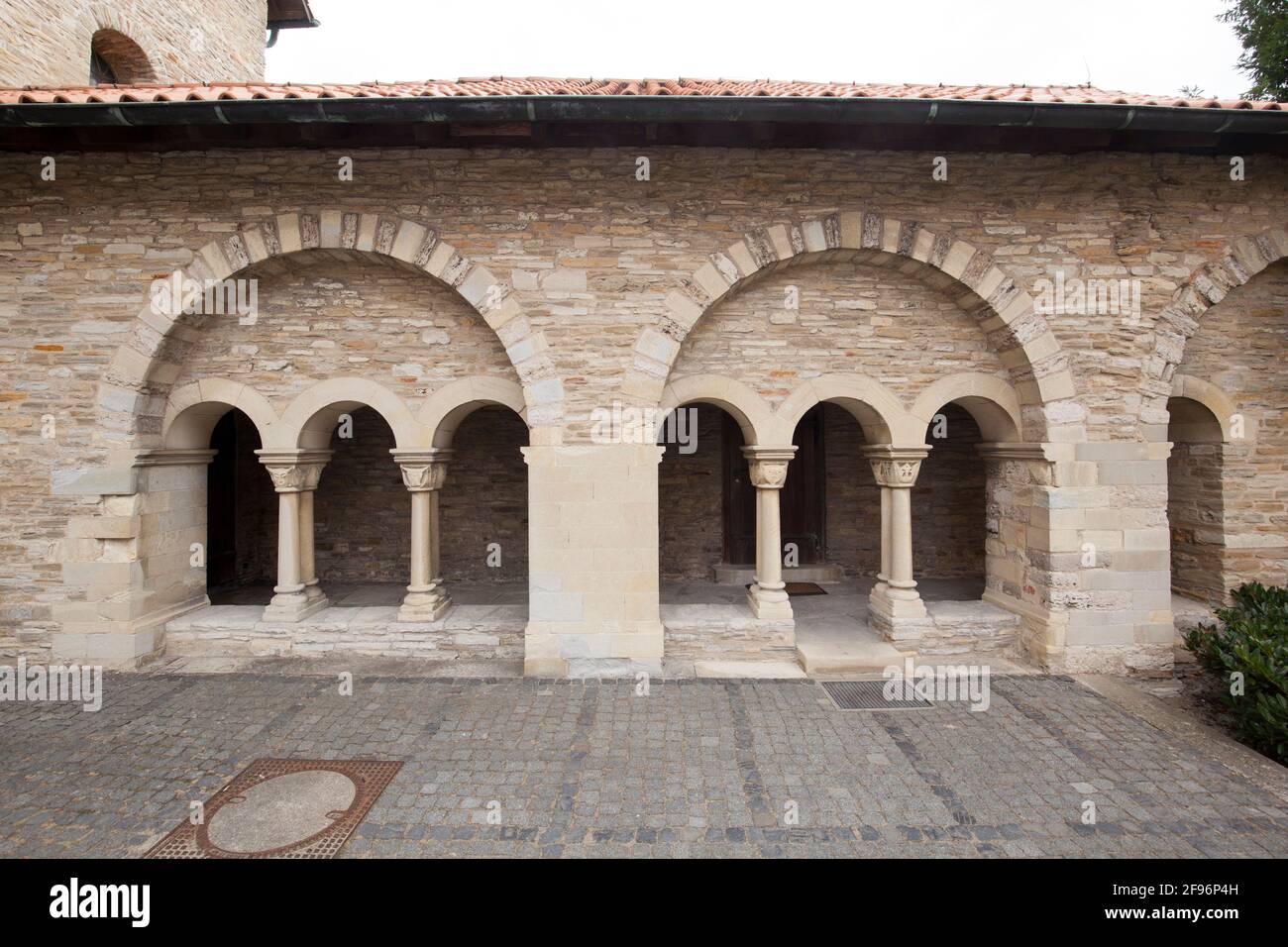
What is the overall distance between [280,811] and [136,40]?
455 inches

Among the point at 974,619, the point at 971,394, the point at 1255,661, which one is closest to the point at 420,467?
the point at 971,394

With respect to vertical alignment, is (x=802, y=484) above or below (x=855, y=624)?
above

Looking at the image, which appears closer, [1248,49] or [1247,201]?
[1247,201]

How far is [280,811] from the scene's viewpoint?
3.69 m

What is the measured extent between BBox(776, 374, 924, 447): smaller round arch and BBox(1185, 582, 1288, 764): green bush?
9.81 feet

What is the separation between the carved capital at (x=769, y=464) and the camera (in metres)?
6.14

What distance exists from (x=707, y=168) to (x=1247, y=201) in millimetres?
5360

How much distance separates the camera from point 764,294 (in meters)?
6.14

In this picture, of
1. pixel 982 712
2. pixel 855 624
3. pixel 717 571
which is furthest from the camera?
pixel 717 571

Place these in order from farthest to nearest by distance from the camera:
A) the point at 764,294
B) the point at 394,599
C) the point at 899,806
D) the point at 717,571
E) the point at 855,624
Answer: the point at 717,571, the point at 394,599, the point at 855,624, the point at 764,294, the point at 899,806

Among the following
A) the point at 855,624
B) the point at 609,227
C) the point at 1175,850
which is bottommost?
the point at 1175,850

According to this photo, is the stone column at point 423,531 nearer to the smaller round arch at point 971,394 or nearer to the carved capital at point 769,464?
the carved capital at point 769,464

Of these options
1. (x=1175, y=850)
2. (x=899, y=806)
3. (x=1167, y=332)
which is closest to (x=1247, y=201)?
(x=1167, y=332)

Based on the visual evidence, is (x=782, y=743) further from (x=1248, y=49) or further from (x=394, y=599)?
(x=1248, y=49)
